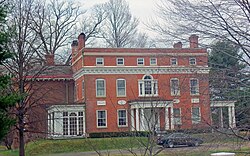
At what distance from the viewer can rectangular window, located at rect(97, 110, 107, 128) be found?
138 ft

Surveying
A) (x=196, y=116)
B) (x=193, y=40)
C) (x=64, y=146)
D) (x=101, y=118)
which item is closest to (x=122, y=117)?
(x=101, y=118)

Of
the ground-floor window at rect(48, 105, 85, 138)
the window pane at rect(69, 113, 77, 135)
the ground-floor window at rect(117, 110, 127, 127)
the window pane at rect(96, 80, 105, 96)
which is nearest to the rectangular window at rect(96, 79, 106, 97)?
the window pane at rect(96, 80, 105, 96)

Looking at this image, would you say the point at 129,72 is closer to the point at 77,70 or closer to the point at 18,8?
the point at 77,70

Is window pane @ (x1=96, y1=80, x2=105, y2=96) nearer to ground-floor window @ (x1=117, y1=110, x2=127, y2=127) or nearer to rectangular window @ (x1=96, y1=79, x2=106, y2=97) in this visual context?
rectangular window @ (x1=96, y1=79, x2=106, y2=97)

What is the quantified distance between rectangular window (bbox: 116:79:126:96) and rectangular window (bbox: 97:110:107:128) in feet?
7.40

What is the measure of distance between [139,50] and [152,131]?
2891 centimetres

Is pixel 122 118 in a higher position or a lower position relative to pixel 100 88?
lower

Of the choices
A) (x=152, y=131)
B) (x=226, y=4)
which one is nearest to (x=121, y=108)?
(x=152, y=131)

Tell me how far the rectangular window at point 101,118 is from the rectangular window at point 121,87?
2.25m

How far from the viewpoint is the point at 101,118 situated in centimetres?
4225

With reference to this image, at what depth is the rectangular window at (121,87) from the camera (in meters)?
42.7

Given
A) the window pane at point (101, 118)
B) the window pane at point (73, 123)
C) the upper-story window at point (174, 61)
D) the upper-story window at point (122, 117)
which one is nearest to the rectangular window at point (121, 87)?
the upper-story window at point (122, 117)

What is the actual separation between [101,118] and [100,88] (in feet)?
8.98

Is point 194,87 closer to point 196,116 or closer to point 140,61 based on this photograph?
point 196,116
